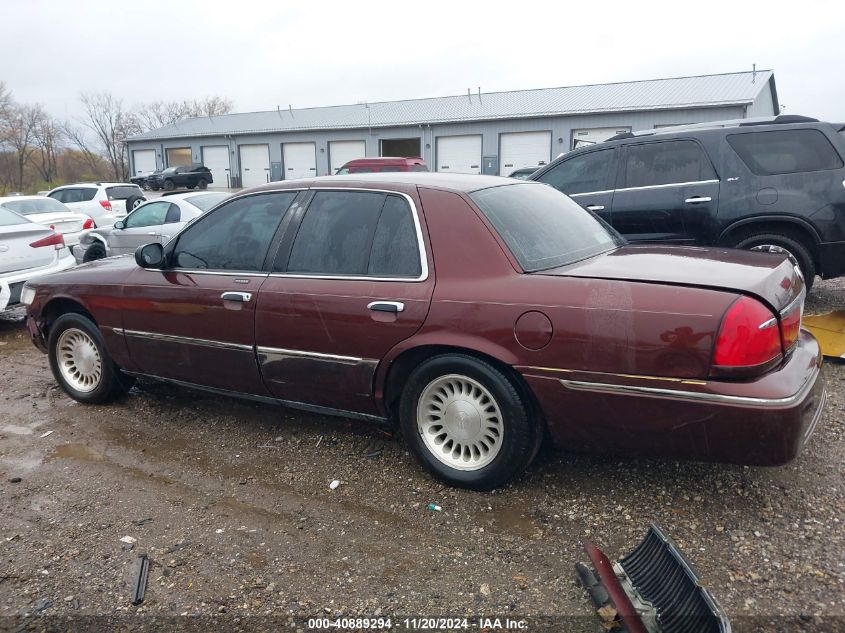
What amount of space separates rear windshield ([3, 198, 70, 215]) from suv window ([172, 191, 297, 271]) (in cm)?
1005

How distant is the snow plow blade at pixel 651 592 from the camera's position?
2.08m

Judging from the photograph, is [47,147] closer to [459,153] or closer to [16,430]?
[459,153]

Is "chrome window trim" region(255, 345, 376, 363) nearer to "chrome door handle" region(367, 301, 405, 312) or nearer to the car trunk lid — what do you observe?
"chrome door handle" region(367, 301, 405, 312)

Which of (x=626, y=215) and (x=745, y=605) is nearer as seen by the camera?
(x=745, y=605)

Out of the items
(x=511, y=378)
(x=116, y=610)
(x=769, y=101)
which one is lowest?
(x=116, y=610)

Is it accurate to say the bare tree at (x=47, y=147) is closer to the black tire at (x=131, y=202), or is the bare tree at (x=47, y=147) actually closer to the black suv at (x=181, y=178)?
the black suv at (x=181, y=178)

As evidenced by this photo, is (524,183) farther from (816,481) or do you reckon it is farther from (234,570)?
(234,570)

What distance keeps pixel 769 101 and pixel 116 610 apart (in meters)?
33.6

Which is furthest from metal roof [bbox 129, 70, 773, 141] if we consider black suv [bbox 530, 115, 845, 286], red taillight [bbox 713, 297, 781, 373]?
red taillight [bbox 713, 297, 781, 373]

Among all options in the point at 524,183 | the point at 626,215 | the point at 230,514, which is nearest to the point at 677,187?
the point at 626,215

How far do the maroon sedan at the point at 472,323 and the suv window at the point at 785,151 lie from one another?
2.88 m

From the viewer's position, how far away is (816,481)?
320 cm

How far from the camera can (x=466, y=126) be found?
2859 centimetres

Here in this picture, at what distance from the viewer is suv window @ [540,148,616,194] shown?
661 cm
